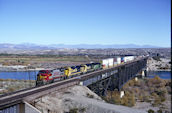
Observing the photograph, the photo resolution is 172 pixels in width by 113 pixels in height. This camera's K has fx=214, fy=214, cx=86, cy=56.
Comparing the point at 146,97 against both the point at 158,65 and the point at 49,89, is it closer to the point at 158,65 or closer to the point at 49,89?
the point at 49,89

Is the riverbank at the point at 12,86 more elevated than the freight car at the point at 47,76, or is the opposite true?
the freight car at the point at 47,76

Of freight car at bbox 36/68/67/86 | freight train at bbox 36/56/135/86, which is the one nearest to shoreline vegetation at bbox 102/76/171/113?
freight train at bbox 36/56/135/86

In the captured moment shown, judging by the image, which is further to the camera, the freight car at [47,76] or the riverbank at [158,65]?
the riverbank at [158,65]

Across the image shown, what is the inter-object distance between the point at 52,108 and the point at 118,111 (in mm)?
5724

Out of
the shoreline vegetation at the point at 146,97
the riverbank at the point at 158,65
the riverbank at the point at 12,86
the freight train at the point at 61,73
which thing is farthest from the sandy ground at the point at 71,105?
the riverbank at the point at 158,65

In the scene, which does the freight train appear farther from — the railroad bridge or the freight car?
the railroad bridge

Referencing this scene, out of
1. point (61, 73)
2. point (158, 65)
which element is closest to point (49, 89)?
point (61, 73)

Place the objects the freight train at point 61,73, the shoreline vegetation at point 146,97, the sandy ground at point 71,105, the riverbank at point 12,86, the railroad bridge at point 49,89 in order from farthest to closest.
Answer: the shoreline vegetation at point 146,97, the riverbank at point 12,86, the freight train at point 61,73, the sandy ground at point 71,105, the railroad bridge at point 49,89

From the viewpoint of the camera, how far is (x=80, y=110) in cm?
1864

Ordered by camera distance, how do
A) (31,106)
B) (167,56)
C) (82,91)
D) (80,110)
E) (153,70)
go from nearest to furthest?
(31,106), (80,110), (82,91), (153,70), (167,56)

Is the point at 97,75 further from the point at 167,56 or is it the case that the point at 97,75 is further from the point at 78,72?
the point at 167,56

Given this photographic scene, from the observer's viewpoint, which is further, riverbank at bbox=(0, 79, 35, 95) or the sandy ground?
riverbank at bbox=(0, 79, 35, 95)

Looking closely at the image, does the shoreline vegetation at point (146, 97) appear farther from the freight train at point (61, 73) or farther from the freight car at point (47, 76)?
the freight car at point (47, 76)

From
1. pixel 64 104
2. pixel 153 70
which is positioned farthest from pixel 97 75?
pixel 153 70
